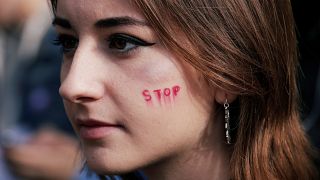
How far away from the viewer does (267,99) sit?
6.43ft

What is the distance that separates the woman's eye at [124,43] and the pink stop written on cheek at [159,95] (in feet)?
0.44

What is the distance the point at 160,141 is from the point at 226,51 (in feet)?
1.08

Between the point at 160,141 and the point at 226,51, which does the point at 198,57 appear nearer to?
the point at 226,51

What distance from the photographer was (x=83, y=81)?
1819mm

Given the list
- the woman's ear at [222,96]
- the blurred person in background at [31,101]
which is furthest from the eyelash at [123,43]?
the blurred person in background at [31,101]

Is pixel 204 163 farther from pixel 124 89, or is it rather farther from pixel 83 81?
pixel 83 81

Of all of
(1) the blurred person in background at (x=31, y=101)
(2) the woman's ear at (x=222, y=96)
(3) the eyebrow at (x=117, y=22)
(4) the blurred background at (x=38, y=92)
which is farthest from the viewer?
(1) the blurred person in background at (x=31, y=101)

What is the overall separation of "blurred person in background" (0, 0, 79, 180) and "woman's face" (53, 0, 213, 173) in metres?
1.20

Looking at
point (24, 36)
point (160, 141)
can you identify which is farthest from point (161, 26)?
point (24, 36)

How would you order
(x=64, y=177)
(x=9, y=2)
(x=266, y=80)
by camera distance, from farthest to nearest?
(x=9, y=2) < (x=64, y=177) < (x=266, y=80)

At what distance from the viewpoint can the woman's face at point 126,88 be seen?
5.99 ft

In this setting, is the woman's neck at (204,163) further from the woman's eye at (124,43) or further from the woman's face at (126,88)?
the woman's eye at (124,43)

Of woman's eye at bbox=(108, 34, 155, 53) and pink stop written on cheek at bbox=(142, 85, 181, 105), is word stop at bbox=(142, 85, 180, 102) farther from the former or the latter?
woman's eye at bbox=(108, 34, 155, 53)

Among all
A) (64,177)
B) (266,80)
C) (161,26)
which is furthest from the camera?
(64,177)
